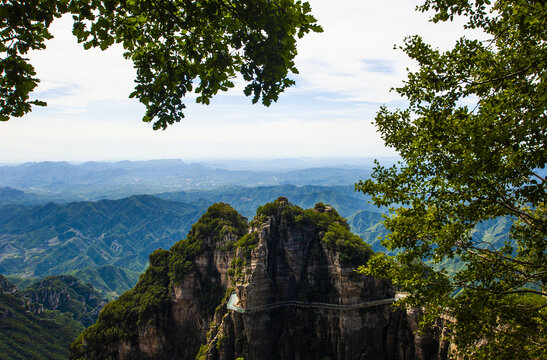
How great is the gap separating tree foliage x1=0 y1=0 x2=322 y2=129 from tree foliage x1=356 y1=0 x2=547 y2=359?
4.44m

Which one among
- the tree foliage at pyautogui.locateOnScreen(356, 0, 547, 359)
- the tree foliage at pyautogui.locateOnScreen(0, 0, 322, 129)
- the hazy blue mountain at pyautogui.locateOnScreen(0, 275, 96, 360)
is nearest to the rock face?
the tree foliage at pyautogui.locateOnScreen(356, 0, 547, 359)

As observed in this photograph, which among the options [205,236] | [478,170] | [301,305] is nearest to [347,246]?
[301,305]

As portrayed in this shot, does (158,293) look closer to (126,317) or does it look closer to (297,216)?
(126,317)

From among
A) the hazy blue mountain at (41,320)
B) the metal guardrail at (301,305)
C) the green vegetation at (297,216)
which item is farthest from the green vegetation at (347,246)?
the hazy blue mountain at (41,320)

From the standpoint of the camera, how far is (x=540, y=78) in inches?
294

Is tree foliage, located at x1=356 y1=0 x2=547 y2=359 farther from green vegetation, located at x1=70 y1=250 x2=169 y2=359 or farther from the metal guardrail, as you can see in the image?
green vegetation, located at x1=70 y1=250 x2=169 y2=359

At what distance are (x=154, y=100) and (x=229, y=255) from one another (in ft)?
141

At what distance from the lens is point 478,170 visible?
7254 mm

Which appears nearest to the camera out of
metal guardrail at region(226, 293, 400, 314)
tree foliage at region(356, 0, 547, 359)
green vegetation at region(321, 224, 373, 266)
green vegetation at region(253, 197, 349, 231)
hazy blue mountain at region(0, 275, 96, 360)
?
tree foliage at region(356, 0, 547, 359)

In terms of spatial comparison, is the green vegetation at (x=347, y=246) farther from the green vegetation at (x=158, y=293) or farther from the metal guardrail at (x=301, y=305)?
the green vegetation at (x=158, y=293)

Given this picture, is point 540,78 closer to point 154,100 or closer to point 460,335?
point 460,335

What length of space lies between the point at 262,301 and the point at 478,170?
36.4 m

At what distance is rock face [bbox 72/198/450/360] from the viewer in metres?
36.6

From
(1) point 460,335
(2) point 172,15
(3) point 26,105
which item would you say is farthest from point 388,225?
(3) point 26,105
